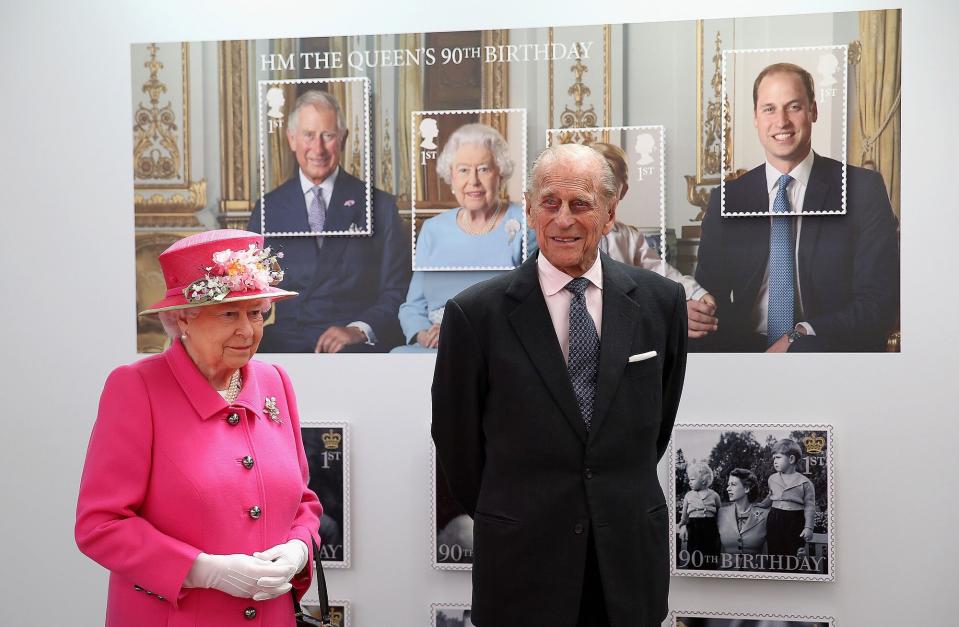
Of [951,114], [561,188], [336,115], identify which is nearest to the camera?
[561,188]

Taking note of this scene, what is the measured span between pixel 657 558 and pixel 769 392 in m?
1.22

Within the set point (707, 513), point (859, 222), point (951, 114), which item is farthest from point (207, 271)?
point (951, 114)

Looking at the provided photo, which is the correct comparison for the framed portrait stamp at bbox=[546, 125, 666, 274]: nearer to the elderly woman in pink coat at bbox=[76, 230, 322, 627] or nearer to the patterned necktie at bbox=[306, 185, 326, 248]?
the patterned necktie at bbox=[306, 185, 326, 248]

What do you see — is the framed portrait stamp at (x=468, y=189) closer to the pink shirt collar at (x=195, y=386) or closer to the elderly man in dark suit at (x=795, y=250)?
the elderly man in dark suit at (x=795, y=250)

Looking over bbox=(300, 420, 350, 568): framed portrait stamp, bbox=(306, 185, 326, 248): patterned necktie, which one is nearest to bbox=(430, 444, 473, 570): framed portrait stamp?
bbox=(300, 420, 350, 568): framed portrait stamp

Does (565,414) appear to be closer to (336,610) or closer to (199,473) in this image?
(199,473)

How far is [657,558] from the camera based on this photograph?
2441mm

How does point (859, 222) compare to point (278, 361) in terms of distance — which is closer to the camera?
point (859, 222)

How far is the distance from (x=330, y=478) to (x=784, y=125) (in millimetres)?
1964

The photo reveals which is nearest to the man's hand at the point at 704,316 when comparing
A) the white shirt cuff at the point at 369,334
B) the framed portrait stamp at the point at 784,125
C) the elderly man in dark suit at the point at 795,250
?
the elderly man in dark suit at the point at 795,250

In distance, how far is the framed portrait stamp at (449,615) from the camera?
3.63 m

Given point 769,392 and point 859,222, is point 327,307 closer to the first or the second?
point 769,392

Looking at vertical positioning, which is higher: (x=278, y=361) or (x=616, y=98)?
(x=616, y=98)

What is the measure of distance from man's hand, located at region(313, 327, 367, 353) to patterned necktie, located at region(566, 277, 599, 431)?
141 centimetres
